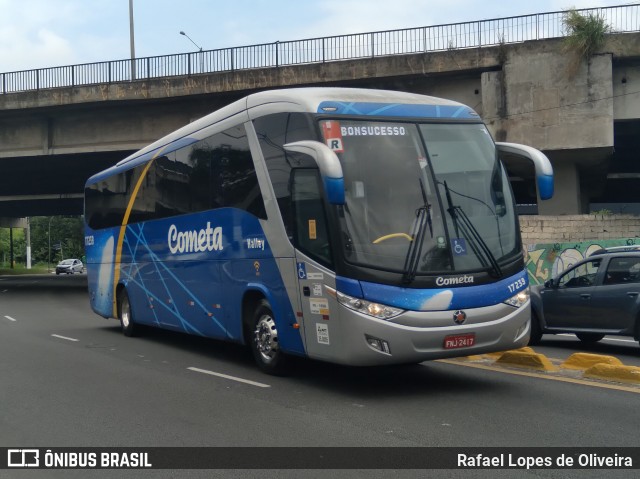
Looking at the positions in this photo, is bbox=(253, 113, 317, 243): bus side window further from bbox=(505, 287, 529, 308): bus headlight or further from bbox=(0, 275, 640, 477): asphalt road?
bbox=(505, 287, 529, 308): bus headlight

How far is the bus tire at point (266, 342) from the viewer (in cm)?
978

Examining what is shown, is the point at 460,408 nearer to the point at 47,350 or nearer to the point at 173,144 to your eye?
the point at 173,144

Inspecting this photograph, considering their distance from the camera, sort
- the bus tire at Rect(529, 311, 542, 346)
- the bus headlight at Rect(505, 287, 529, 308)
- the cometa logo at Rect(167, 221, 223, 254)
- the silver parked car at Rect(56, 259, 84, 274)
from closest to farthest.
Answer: the bus headlight at Rect(505, 287, 529, 308), the cometa logo at Rect(167, 221, 223, 254), the bus tire at Rect(529, 311, 542, 346), the silver parked car at Rect(56, 259, 84, 274)

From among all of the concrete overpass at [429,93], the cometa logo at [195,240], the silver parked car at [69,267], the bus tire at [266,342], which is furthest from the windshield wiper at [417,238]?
the silver parked car at [69,267]

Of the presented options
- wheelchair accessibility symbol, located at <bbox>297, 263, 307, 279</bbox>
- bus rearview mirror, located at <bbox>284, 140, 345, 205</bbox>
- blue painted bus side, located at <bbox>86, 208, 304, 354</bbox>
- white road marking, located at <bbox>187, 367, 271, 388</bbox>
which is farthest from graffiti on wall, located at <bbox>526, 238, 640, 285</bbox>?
bus rearview mirror, located at <bbox>284, 140, 345, 205</bbox>

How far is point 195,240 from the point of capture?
Answer: 1202 centimetres

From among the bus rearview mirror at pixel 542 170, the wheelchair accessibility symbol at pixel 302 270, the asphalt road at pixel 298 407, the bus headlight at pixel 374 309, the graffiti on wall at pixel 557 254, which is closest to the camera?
the asphalt road at pixel 298 407

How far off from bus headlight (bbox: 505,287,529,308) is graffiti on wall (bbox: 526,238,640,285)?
14341mm

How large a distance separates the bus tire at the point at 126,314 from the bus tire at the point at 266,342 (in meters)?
6.27

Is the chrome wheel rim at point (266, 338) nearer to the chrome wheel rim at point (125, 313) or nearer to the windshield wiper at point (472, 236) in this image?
the windshield wiper at point (472, 236)

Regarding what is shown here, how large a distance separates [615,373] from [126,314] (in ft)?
34.4

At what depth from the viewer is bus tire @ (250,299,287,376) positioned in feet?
32.1
